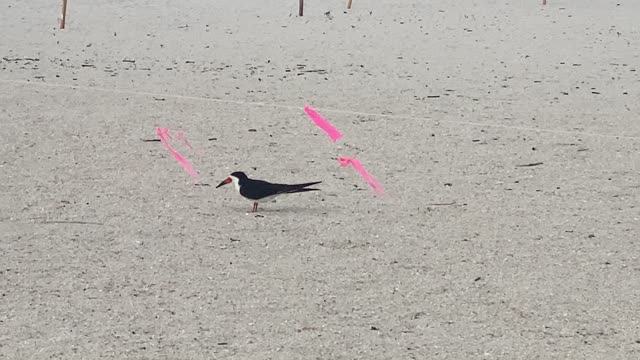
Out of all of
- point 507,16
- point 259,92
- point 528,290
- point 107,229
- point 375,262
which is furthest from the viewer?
point 507,16

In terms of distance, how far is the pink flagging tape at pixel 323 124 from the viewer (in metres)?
7.72

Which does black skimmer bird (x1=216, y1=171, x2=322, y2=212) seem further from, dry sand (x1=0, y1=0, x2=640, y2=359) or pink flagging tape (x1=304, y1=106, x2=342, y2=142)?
pink flagging tape (x1=304, y1=106, x2=342, y2=142)

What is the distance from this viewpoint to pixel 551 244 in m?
5.20

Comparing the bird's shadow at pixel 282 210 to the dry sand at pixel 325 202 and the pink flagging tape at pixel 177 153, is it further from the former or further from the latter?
the pink flagging tape at pixel 177 153

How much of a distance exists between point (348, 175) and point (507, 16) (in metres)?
7.77

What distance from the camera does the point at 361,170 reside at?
6.71 metres

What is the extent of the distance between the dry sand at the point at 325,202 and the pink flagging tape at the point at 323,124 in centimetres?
6

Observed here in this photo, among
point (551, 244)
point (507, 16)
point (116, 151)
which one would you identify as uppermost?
point (551, 244)

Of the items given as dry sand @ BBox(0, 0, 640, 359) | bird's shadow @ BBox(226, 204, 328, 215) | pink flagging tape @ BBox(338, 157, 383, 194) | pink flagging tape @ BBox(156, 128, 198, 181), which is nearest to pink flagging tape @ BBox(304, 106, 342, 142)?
dry sand @ BBox(0, 0, 640, 359)

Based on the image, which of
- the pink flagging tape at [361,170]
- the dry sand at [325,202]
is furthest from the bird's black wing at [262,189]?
the pink flagging tape at [361,170]

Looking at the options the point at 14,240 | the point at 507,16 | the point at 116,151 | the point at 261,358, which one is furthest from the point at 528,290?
the point at 507,16

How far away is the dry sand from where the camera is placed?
409 cm

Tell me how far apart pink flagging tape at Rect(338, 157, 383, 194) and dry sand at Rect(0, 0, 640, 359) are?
55 mm

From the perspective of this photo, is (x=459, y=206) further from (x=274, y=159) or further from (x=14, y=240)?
(x=14, y=240)
